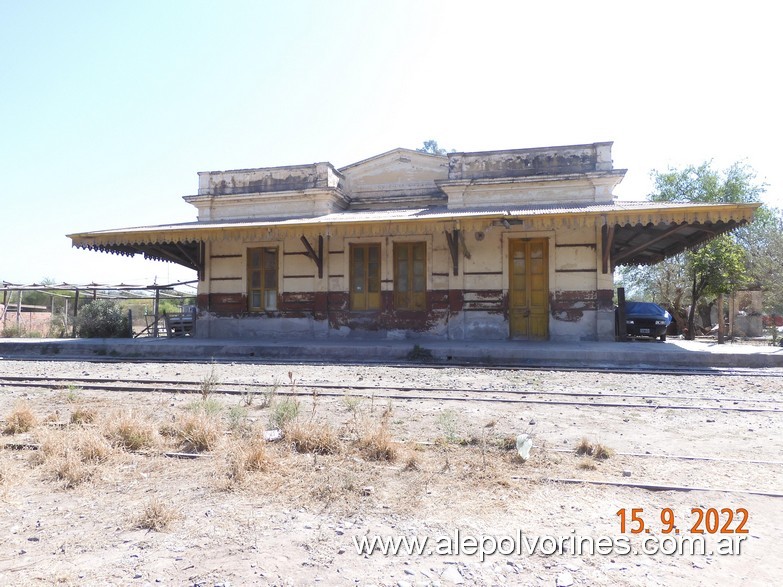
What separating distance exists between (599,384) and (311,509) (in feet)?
20.6

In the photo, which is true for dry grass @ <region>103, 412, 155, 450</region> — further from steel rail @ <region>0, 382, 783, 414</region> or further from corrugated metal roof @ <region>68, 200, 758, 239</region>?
corrugated metal roof @ <region>68, 200, 758, 239</region>

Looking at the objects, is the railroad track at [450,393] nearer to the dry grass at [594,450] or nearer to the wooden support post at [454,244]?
the dry grass at [594,450]

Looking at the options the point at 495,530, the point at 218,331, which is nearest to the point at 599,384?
the point at 495,530

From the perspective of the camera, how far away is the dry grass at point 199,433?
14.3 feet

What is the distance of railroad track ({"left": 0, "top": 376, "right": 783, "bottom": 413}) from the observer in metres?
6.30

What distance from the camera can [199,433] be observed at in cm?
439

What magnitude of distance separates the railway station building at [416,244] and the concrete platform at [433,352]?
47.3 inches

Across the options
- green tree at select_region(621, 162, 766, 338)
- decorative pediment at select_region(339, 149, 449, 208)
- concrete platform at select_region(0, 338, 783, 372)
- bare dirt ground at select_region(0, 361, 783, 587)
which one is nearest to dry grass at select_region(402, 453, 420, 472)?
bare dirt ground at select_region(0, 361, 783, 587)

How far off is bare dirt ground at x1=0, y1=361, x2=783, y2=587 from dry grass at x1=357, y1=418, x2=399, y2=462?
17mm

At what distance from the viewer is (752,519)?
296 cm

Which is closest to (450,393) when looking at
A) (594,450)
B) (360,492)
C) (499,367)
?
(499,367)

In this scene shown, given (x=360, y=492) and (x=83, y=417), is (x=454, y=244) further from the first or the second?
(x=360, y=492)

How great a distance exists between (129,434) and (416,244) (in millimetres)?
10811

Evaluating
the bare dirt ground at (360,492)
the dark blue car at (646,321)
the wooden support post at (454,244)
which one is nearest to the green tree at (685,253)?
the dark blue car at (646,321)
